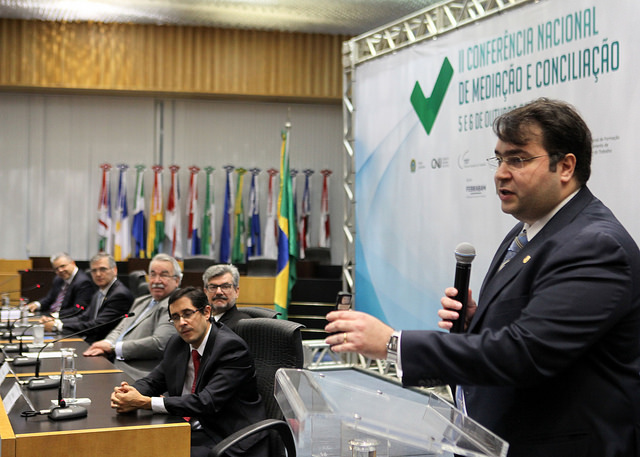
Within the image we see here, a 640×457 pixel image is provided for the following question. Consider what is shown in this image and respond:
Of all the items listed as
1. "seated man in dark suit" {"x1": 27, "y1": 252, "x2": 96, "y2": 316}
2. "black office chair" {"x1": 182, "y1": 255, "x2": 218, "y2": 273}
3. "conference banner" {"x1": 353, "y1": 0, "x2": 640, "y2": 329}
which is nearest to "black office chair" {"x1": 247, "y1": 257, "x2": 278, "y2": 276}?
"black office chair" {"x1": 182, "y1": 255, "x2": 218, "y2": 273}

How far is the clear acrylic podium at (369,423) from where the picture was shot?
1.30 m

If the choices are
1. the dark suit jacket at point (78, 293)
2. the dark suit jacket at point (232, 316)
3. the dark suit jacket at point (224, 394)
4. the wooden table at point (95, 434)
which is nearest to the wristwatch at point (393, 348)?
the wooden table at point (95, 434)

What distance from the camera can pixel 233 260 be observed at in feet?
41.1

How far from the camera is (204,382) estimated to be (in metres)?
3.43

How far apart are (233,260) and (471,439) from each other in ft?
37.3

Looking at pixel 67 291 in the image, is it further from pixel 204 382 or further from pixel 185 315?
pixel 204 382

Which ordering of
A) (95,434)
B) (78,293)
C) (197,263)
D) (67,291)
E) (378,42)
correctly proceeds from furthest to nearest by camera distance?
(197,263), (67,291), (78,293), (378,42), (95,434)

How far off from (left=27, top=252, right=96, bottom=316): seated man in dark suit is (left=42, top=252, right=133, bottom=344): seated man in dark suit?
17.4 inches

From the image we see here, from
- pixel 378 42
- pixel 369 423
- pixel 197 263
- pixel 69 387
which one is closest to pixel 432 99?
pixel 378 42

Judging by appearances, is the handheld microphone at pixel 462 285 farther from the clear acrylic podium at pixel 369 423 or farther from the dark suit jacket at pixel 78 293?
the dark suit jacket at pixel 78 293

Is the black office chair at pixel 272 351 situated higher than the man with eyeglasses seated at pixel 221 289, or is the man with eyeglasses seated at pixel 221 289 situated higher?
the man with eyeglasses seated at pixel 221 289

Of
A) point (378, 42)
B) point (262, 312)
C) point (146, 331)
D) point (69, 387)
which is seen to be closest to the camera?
point (69, 387)

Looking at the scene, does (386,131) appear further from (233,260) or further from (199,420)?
(233,260)

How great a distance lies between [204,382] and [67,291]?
5.09 metres
